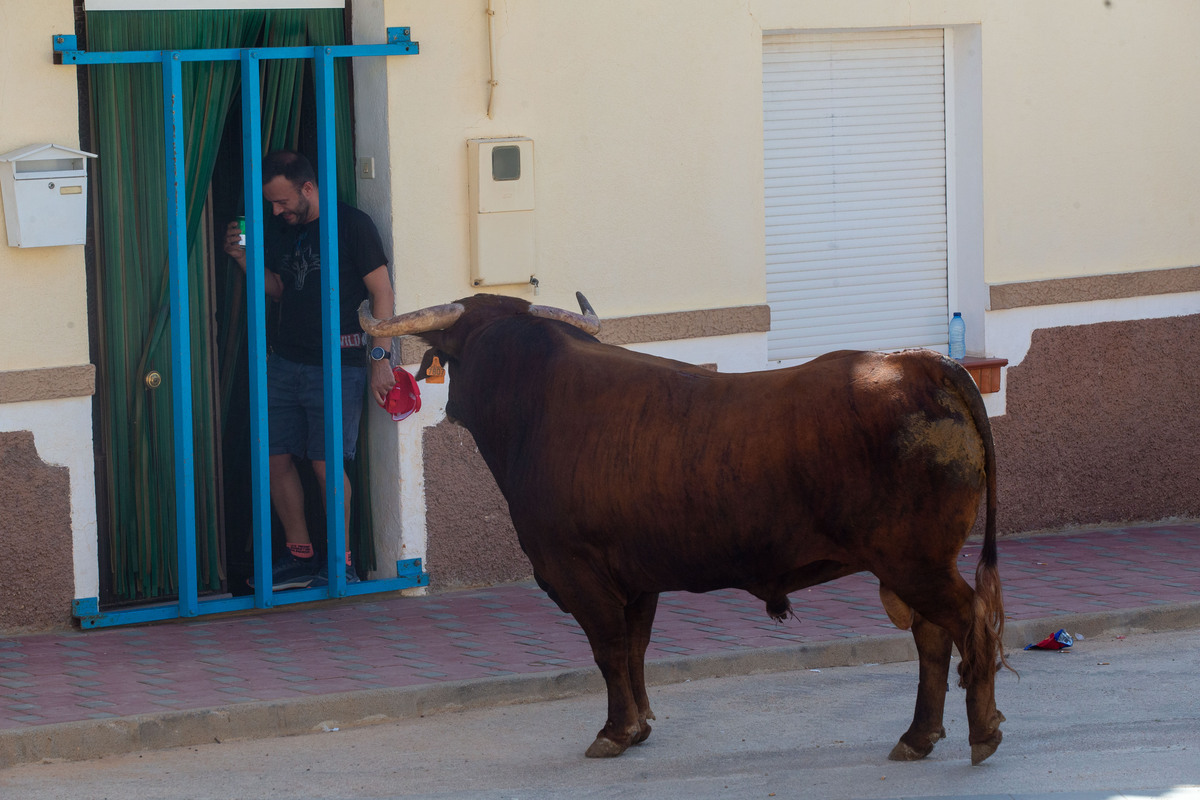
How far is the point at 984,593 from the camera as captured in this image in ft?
20.0

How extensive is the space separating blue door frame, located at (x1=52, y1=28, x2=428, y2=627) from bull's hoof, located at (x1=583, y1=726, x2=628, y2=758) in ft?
9.06

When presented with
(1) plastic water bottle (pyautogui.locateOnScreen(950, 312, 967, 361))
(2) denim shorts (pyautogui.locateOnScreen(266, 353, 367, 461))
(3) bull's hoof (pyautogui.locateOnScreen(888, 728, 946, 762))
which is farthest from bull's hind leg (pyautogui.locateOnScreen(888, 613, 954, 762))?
(1) plastic water bottle (pyautogui.locateOnScreen(950, 312, 967, 361))

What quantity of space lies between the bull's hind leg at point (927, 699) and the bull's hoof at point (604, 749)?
1036mm

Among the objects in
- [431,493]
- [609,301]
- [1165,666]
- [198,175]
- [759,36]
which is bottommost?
[1165,666]

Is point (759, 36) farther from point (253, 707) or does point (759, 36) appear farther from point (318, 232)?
point (253, 707)

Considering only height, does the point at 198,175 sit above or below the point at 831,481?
above

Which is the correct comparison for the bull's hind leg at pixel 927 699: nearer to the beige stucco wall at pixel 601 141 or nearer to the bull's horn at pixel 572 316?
the bull's horn at pixel 572 316

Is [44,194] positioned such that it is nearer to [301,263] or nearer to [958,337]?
[301,263]

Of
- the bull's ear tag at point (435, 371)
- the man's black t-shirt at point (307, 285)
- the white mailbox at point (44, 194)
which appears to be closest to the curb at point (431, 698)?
the bull's ear tag at point (435, 371)

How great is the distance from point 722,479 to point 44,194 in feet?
12.4

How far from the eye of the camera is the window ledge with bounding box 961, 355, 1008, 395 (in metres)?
10.4

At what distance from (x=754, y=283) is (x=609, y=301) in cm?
98

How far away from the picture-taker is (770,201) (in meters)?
10.2

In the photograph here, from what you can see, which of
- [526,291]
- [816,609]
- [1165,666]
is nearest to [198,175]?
[526,291]
